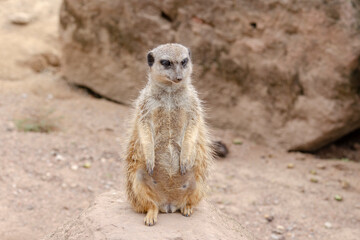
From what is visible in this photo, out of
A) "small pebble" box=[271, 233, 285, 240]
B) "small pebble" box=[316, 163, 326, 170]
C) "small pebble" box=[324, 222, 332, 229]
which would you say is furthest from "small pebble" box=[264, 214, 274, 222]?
"small pebble" box=[316, 163, 326, 170]

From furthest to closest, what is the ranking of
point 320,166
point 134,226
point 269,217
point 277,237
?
1. point 320,166
2. point 269,217
3. point 277,237
4. point 134,226

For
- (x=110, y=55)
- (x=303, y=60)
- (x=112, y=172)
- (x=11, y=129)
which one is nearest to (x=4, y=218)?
(x=112, y=172)

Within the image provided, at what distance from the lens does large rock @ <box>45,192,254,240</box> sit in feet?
8.31

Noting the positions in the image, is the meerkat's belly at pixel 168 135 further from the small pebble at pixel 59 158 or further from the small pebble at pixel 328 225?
the small pebble at pixel 59 158

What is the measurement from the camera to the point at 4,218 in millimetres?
3975

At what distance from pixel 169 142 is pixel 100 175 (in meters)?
2.24

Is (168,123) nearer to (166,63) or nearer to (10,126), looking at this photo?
(166,63)

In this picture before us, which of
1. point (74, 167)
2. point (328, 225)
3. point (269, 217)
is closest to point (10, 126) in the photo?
point (74, 167)

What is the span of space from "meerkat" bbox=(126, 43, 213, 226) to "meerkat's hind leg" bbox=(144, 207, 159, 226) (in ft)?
0.21

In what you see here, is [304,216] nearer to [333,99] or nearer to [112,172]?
[333,99]

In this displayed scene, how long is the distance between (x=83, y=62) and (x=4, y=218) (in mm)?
3119

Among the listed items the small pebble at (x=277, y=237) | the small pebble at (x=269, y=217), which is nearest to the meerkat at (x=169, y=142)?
the small pebble at (x=277, y=237)

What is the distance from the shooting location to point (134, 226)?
8.49 feet

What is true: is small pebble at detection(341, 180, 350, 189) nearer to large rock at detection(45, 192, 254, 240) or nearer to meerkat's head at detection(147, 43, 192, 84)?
large rock at detection(45, 192, 254, 240)
